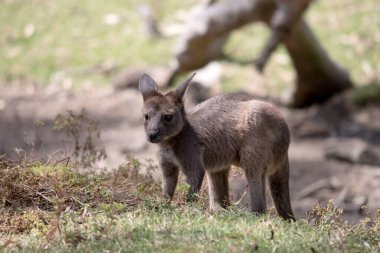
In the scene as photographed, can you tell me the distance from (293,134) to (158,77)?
110 inches

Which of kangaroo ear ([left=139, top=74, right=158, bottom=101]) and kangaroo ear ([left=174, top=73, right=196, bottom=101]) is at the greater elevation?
kangaroo ear ([left=139, top=74, right=158, bottom=101])

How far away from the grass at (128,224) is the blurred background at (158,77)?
13.8ft

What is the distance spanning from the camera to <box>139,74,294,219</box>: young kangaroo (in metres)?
6.99

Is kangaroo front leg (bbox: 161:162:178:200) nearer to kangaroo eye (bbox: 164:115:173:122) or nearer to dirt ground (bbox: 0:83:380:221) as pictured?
kangaroo eye (bbox: 164:115:173:122)

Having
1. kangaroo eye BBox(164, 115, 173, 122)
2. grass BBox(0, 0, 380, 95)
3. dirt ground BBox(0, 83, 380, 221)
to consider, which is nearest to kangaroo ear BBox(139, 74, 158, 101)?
kangaroo eye BBox(164, 115, 173, 122)

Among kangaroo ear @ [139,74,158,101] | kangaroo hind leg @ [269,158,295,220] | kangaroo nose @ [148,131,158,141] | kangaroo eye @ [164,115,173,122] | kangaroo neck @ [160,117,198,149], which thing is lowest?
kangaroo hind leg @ [269,158,295,220]

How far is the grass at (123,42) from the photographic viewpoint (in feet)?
48.7

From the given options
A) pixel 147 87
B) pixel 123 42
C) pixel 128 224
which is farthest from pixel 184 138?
pixel 123 42

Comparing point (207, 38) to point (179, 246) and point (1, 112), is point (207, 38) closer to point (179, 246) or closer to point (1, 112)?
point (1, 112)

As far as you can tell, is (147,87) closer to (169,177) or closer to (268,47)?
(169,177)

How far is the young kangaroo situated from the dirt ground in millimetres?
2786

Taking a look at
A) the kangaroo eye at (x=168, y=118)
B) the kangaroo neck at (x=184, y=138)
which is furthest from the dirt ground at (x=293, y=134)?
the kangaroo eye at (x=168, y=118)

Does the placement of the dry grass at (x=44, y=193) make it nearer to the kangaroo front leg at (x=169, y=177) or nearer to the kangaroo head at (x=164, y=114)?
the kangaroo front leg at (x=169, y=177)

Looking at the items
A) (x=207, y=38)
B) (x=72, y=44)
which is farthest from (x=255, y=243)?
(x=72, y=44)
